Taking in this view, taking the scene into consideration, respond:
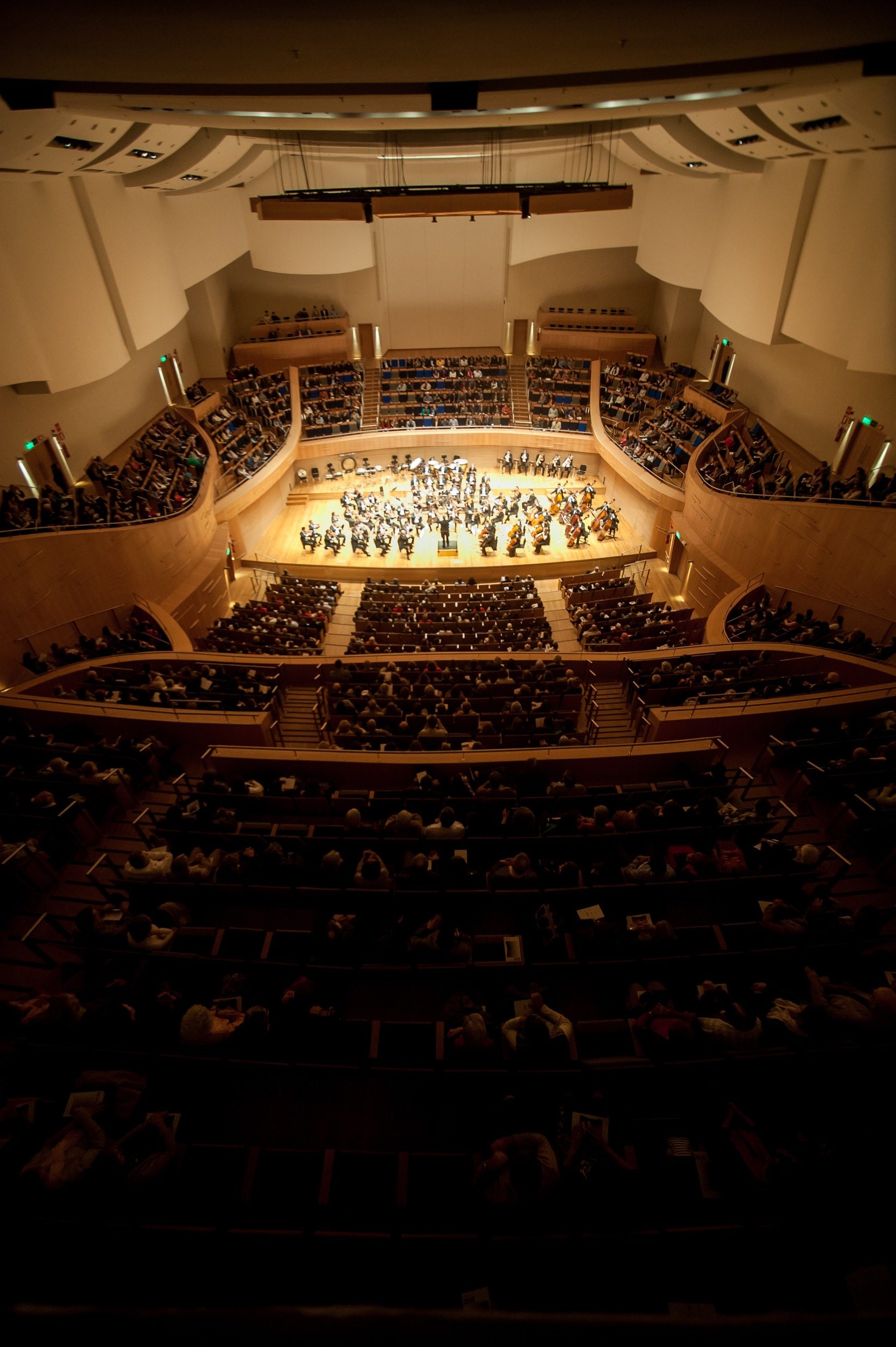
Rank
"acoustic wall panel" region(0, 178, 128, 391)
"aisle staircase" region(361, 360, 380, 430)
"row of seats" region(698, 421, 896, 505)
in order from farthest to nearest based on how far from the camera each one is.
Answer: "aisle staircase" region(361, 360, 380, 430)
"acoustic wall panel" region(0, 178, 128, 391)
"row of seats" region(698, 421, 896, 505)

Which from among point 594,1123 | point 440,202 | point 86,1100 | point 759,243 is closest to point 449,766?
point 594,1123

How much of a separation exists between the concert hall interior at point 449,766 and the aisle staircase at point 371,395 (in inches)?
185

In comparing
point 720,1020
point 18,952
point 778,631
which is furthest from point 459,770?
point 778,631

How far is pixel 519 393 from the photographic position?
18.6 m

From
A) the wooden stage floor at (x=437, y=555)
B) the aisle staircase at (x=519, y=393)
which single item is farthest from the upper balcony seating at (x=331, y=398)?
the aisle staircase at (x=519, y=393)

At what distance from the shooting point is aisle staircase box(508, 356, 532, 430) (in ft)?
59.1

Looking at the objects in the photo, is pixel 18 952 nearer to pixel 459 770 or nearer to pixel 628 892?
pixel 459 770

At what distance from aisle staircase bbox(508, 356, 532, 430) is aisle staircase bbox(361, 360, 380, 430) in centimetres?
399

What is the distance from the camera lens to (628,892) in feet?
12.5

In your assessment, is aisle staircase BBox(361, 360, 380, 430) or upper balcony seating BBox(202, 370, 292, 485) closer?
upper balcony seating BBox(202, 370, 292, 485)

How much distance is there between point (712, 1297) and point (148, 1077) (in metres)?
2.52

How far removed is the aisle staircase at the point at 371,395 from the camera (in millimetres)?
18047

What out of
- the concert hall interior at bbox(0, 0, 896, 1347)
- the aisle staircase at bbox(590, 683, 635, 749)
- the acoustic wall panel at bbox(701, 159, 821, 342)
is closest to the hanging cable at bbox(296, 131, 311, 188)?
the concert hall interior at bbox(0, 0, 896, 1347)

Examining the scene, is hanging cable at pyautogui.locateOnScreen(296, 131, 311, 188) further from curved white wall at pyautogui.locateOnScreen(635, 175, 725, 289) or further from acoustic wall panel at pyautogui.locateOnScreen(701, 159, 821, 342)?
Answer: acoustic wall panel at pyautogui.locateOnScreen(701, 159, 821, 342)
